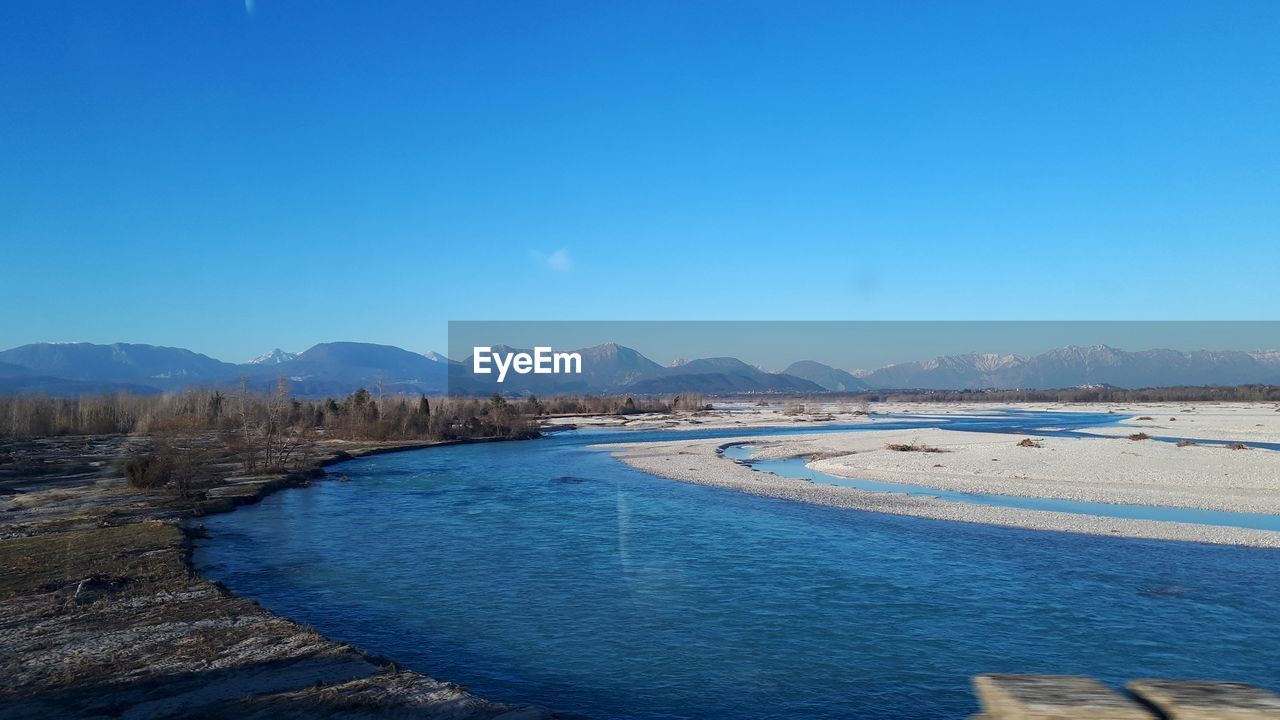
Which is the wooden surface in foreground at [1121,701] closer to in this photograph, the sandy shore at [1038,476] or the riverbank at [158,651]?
the riverbank at [158,651]

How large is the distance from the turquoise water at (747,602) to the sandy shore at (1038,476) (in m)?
1.92

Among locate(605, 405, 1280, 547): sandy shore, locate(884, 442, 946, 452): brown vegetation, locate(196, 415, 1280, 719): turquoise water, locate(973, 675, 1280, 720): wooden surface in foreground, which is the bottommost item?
locate(196, 415, 1280, 719): turquoise water

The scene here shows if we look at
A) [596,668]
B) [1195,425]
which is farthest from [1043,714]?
[1195,425]

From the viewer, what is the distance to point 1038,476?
31859 millimetres

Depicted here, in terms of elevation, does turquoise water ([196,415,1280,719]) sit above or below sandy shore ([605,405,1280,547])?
below

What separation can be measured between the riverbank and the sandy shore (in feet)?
59.9

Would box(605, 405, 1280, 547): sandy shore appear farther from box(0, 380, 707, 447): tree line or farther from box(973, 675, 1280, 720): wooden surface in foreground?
box(0, 380, 707, 447): tree line

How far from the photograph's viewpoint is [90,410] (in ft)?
231

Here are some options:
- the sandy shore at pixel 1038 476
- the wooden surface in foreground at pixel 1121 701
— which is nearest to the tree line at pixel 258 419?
the sandy shore at pixel 1038 476

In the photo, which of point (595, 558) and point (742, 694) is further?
point (595, 558)

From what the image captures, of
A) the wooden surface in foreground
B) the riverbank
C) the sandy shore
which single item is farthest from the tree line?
the wooden surface in foreground

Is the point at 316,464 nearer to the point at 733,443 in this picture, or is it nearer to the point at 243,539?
the point at 243,539

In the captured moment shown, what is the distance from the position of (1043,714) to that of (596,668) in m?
7.15

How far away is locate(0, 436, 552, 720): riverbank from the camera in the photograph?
347 inches
